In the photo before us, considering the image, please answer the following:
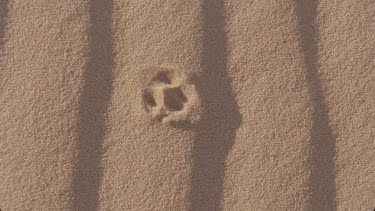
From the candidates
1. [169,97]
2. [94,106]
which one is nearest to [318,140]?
[169,97]

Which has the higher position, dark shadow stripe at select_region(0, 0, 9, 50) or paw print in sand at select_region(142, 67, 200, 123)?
dark shadow stripe at select_region(0, 0, 9, 50)

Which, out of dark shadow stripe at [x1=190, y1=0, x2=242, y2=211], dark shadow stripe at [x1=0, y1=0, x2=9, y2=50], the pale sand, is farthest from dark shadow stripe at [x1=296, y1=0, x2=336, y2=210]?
dark shadow stripe at [x1=0, y1=0, x2=9, y2=50]

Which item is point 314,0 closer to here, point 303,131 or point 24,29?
point 303,131

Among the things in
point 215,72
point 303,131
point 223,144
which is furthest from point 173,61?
point 303,131

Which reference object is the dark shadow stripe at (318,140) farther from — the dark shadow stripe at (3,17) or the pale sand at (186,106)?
the dark shadow stripe at (3,17)

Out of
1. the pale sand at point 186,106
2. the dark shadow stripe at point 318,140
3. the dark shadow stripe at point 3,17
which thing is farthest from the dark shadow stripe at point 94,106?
the dark shadow stripe at point 318,140

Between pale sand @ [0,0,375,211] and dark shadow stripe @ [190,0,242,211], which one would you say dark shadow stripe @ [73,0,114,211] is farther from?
dark shadow stripe @ [190,0,242,211]

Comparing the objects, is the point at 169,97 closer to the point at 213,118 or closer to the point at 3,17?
the point at 213,118
